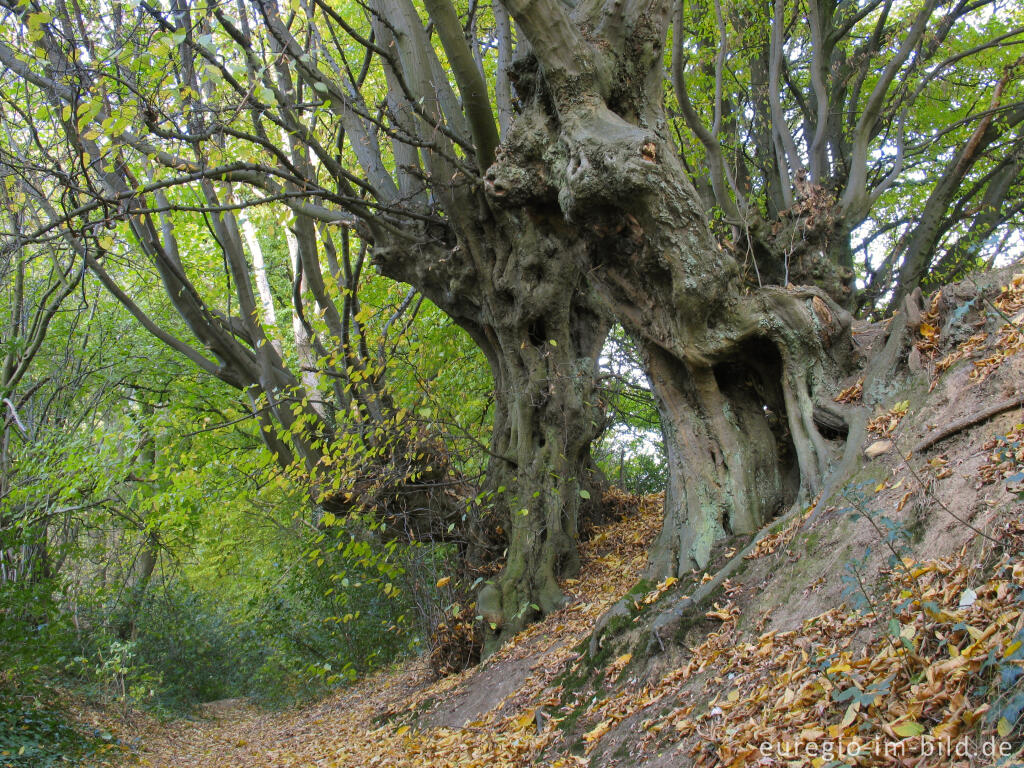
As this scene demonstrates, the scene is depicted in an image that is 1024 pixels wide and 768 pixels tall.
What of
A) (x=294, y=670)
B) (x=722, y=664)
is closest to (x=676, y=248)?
(x=722, y=664)

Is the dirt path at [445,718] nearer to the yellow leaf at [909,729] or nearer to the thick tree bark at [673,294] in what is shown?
the thick tree bark at [673,294]

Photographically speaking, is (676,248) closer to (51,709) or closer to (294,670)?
(51,709)

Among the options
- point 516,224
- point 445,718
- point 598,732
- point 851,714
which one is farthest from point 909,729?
point 516,224

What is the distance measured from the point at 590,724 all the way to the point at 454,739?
155 centimetres

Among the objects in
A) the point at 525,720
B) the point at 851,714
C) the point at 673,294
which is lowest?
the point at 525,720

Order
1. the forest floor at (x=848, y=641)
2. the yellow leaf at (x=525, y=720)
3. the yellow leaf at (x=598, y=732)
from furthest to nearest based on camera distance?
the yellow leaf at (x=525, y=720) < the yellow leaf at (x=598, y=732) < the forest floor at (x=848, y=641)

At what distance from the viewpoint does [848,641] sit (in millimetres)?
2832

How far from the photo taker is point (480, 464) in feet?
29.4

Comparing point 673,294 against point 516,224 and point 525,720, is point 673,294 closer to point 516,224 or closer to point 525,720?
point 516,224

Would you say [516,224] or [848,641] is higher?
[516,224]

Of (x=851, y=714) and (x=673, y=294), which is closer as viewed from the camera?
(x=851, y=714)

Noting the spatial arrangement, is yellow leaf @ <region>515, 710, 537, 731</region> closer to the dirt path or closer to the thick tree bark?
the dirt path

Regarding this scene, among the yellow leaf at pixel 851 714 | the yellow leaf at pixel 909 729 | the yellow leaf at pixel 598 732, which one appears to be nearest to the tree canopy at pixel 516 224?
the yellow leaf at pixel 598 732

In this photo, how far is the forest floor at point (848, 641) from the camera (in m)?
2.22
